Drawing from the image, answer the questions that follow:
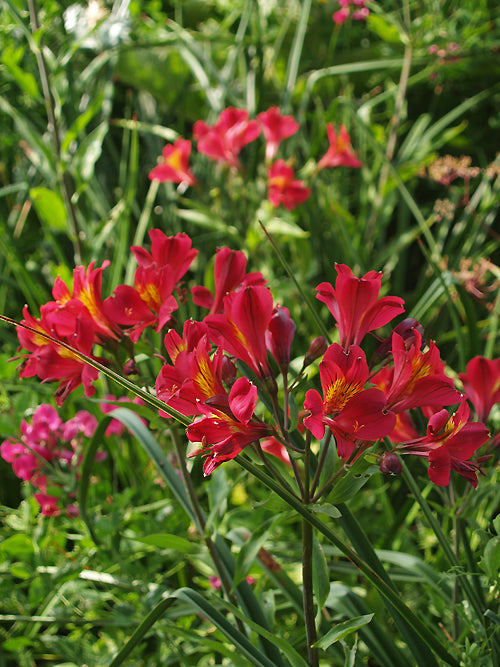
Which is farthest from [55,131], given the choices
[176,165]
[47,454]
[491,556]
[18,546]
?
[491,556]

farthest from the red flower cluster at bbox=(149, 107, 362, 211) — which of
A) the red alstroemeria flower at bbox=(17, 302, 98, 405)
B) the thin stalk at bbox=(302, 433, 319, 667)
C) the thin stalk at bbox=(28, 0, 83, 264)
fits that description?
the thin stalk at bbox=(302, 433, 319, 667)

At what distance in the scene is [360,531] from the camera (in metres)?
0.53

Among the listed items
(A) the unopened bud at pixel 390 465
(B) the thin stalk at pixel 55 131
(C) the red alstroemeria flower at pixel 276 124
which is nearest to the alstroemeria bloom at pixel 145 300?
(A) the unopened bud at pixel 390 465

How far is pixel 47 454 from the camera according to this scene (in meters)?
0.80

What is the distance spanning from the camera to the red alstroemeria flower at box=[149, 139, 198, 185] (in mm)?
1343

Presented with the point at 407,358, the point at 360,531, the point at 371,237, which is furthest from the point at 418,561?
the point at 371,237

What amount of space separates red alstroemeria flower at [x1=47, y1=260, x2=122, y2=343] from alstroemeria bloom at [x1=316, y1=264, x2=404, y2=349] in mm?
214

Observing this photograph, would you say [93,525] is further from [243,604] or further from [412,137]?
[412,137]

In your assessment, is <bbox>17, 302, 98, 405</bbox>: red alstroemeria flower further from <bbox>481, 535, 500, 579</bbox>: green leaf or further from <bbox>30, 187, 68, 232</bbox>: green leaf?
<bbox>30, 187, 68, 232</bbox>: green leaf

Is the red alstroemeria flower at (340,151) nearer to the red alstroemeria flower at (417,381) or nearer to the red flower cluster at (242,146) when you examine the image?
the red flower cluster at (242,146)

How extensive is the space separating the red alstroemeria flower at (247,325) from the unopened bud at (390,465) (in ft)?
0.38

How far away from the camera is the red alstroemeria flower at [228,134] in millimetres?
1306

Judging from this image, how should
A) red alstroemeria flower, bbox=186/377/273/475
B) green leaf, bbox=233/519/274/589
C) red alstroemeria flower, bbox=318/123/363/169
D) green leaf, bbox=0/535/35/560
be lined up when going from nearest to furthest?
red alstroemeria flower, bbox=186/377/273/475
green leaf, bbox=233/519/274/589
green leaf, bbox=0/535/35/560
red alstroemeria flower, bbox=318/123/363/169

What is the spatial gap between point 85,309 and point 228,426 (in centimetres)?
21
